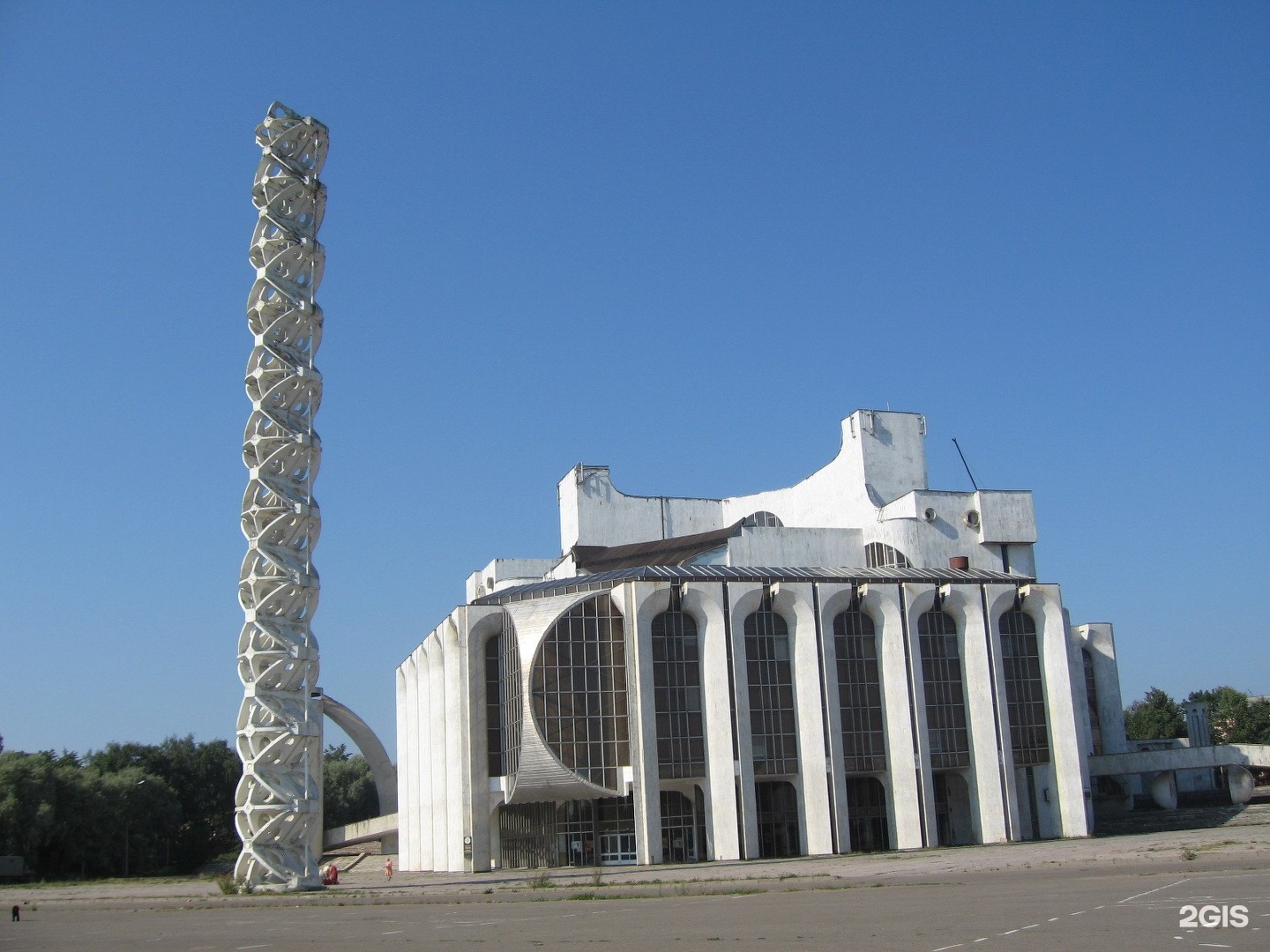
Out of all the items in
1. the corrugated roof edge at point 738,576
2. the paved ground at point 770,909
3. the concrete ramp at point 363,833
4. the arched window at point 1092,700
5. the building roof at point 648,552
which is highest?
the building roof at point 648,552

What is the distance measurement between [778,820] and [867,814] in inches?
178

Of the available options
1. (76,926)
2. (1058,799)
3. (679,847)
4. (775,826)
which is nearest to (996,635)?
(1058,799)

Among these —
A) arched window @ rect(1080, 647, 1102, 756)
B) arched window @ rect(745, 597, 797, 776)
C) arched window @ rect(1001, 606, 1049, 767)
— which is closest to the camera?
arched window @ rect(745, 597, 797, 776)

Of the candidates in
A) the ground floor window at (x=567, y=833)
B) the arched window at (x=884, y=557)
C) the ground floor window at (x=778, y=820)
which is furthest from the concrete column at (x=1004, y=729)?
the ground floor window at (x=567, y=833)

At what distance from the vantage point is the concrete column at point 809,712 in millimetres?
52188

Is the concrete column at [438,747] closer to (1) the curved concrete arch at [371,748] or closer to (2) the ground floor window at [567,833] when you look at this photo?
(2) the ground floor window at [567,833]

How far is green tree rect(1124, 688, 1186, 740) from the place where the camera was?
352 feet

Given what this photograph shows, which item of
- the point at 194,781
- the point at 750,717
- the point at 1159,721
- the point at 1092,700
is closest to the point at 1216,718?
the point at 1159,721

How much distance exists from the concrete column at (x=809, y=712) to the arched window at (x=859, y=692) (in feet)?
4.80

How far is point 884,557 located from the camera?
64188mm

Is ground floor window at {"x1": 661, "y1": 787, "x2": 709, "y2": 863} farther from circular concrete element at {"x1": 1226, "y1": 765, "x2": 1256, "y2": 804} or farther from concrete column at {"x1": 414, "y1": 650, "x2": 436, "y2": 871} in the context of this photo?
circular concrete element at {"x1": 1226, "y1": 765, "x2": 1256, "y2": 804}

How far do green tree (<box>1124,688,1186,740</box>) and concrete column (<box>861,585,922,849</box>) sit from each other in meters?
59.7

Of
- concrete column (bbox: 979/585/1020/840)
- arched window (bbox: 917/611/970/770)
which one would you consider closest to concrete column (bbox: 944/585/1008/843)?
concrete column (bbox: 979/585/1020/840)

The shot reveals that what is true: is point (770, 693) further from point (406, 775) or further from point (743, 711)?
point (406, 775)
